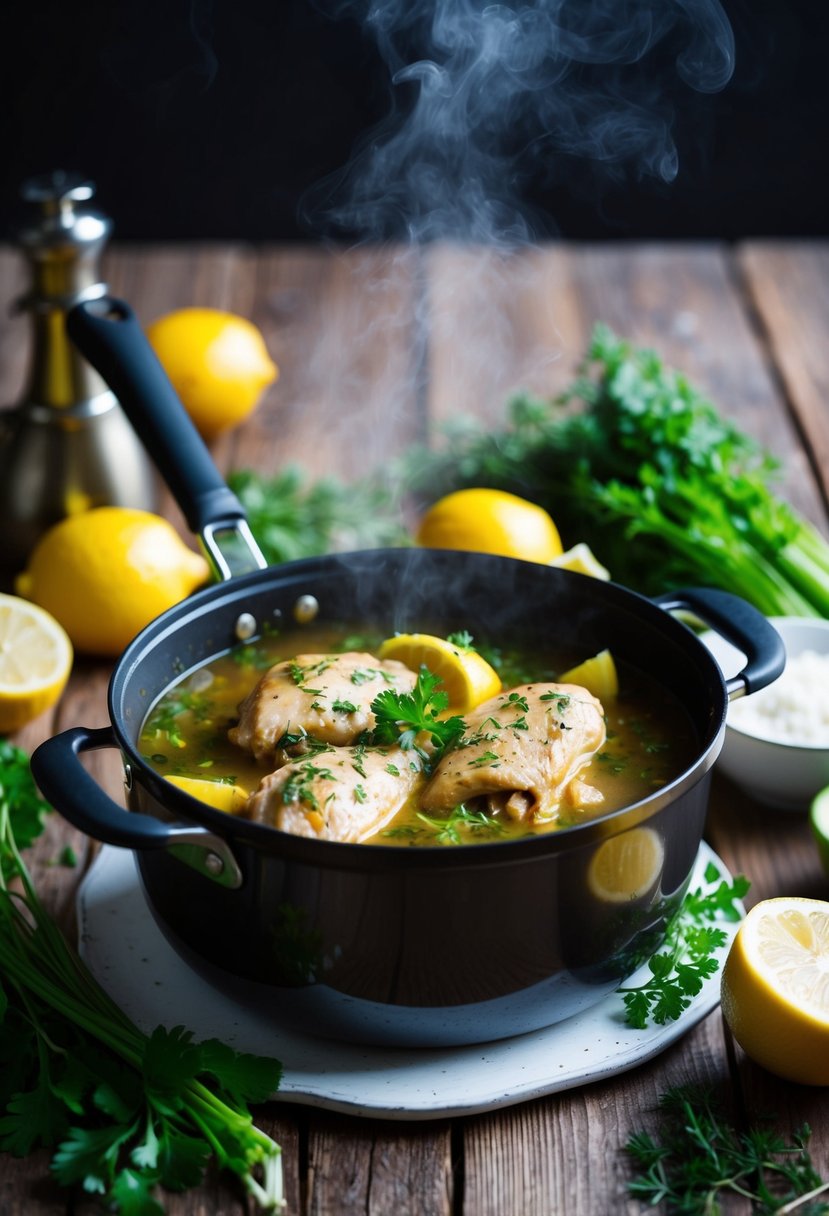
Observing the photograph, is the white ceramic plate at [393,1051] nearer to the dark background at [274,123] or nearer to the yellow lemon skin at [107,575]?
the yellow lemon skin at [107,575]

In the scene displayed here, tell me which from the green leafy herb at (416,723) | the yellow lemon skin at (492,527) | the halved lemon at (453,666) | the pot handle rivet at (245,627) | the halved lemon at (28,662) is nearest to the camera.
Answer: the green leafy herb at (416,723)

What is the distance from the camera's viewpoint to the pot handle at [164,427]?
8.74 ft

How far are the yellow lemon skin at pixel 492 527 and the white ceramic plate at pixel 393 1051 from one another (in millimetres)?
1205

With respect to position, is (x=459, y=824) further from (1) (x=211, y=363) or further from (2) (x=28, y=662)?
(1) (x=211, y=363)

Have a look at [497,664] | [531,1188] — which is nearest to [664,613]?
[497,664]

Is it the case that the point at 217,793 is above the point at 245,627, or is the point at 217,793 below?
above

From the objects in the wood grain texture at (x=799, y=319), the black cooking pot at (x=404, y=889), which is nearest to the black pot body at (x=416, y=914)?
the black cooking pot at (x=404, y=889)

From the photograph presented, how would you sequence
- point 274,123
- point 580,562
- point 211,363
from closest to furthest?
point 580,562
point 211,363
point 274,123

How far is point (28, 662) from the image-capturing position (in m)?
A: 2.98

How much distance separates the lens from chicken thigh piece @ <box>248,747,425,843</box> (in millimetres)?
1989

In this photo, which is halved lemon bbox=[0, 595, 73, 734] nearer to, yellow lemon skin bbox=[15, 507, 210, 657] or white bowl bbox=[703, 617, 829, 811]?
yellow lemon skin bbox=[15, 507, 210, 657]

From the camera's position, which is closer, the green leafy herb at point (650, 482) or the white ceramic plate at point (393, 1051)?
the white ceramic plate at point (393, 1051)

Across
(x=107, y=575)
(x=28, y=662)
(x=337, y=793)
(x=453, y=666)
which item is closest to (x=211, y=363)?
(x=107, y=575)

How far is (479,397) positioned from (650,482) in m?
1.17
